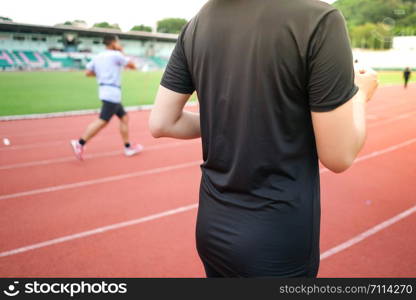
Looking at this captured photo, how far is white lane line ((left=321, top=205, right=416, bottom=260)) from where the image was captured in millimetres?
3205

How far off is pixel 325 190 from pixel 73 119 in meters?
7.97

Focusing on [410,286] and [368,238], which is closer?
[410,286]

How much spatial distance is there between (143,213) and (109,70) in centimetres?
286

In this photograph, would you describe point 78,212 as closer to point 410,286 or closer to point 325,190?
point 325,190

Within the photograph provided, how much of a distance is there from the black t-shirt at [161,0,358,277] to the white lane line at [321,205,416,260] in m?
2.22

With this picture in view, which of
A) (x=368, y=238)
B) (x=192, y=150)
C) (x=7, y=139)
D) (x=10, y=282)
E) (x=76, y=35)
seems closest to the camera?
(x=10, y=282)

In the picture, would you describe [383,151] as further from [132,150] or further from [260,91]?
[260,91]

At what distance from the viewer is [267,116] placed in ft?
3.19

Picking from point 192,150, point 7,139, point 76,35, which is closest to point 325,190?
point 192,150

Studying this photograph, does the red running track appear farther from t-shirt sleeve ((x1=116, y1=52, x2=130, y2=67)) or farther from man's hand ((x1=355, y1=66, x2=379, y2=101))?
man's hand ((x1=355, y1=66, x2=379, y2=101))

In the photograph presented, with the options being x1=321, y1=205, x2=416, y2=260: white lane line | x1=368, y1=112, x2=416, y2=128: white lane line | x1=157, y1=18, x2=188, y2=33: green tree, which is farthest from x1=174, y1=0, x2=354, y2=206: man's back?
x1=157, y1=18, x2=188, y2=33: green tree

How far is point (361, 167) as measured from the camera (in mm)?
5723

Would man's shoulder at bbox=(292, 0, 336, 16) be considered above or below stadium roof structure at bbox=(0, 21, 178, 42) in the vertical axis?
above

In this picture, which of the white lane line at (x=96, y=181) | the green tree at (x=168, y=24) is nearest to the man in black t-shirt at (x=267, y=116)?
the white lane line at (x=96, y=181)
